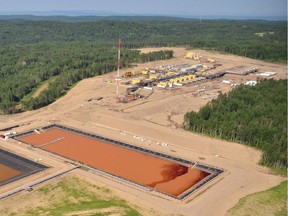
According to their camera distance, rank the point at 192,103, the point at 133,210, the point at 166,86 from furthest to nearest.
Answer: the point at 166,86 < the point at 192,103 < the point at 133,210

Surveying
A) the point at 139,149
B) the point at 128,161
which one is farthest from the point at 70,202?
the point at 139,149

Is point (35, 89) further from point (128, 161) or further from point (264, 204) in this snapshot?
point (264, 204)

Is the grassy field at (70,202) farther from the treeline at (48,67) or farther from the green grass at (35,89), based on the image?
the green grass at (35,89)

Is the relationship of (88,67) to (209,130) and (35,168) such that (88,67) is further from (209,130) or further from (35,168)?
(35,168)

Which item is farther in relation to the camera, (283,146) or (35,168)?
(283,146)

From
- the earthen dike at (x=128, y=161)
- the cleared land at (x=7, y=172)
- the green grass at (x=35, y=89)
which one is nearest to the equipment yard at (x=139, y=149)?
the earthen dike at (x=128, y=161)

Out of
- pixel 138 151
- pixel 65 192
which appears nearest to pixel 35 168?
pixel 65 192
